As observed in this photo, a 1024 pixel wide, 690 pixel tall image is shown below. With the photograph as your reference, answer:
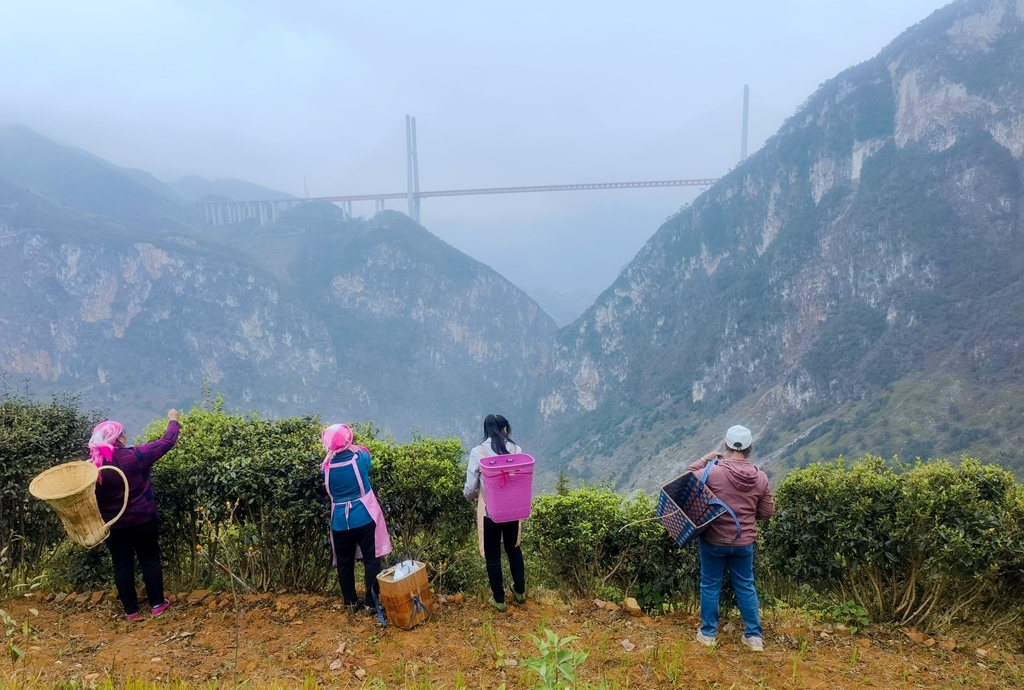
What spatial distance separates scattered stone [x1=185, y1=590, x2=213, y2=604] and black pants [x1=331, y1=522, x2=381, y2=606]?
100 centimetres

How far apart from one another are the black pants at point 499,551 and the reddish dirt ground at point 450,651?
161 mm

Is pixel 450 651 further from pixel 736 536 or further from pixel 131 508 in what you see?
pixel 131 508

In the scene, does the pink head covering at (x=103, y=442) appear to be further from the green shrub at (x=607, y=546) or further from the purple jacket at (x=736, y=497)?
the purple jacket at (x=736, y=497)

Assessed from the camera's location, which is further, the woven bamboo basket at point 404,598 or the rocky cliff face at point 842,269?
the rocky cliff face at point 842,269

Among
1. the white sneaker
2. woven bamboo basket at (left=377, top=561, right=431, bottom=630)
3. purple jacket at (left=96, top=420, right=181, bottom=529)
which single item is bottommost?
the white sneaker

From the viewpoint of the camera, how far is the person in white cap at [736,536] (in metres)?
3.15

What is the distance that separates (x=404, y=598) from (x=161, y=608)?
1646 millimetres

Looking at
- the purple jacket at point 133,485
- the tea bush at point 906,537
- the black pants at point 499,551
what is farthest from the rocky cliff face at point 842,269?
the purple jacket at point 133,485

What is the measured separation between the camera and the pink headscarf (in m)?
3.42

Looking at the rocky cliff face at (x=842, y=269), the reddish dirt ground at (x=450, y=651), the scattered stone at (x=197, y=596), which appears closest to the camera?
the reddish dirt ground at (x=450, y=651)

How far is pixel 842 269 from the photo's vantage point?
7144cm

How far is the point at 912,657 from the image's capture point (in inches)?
122

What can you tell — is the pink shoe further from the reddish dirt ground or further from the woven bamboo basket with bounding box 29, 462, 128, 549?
the woven bamboo basket with bounding box 29, 462, 128, 549

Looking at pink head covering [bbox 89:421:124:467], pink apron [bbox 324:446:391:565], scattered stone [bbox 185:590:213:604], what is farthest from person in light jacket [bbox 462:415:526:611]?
pink head covering [bbox 89:421:124:467]
